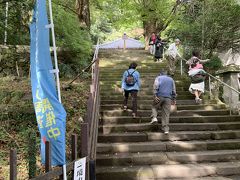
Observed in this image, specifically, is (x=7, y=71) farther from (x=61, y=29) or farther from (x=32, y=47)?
(x=32, y=47)

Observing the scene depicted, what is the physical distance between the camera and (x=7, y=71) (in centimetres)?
1381

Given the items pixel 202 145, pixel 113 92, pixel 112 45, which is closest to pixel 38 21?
pixel 202 145

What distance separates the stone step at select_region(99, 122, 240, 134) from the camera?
29.9 feet

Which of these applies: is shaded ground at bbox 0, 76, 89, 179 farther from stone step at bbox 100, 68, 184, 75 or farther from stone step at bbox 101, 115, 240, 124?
stone step at bbox 100, 68, 184, 75

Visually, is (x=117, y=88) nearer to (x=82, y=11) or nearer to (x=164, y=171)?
(x=164, y=171)

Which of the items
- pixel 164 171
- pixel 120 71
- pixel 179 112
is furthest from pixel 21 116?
pixel 120 71

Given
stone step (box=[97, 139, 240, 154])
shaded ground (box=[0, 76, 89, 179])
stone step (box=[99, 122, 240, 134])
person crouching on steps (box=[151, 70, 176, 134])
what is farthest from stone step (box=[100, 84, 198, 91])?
stone step (box=[97, 139, 240, 154])

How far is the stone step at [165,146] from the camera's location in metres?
8.16

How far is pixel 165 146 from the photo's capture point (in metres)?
8.29

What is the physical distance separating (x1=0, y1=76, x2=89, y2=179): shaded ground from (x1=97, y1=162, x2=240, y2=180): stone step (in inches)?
46.2

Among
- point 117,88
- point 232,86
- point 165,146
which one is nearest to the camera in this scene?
point 165,146

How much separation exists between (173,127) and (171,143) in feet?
3.22

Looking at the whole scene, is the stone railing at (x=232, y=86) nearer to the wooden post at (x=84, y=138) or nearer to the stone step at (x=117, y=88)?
the stone step at (x=117, y=88)

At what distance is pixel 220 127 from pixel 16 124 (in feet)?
17.2
